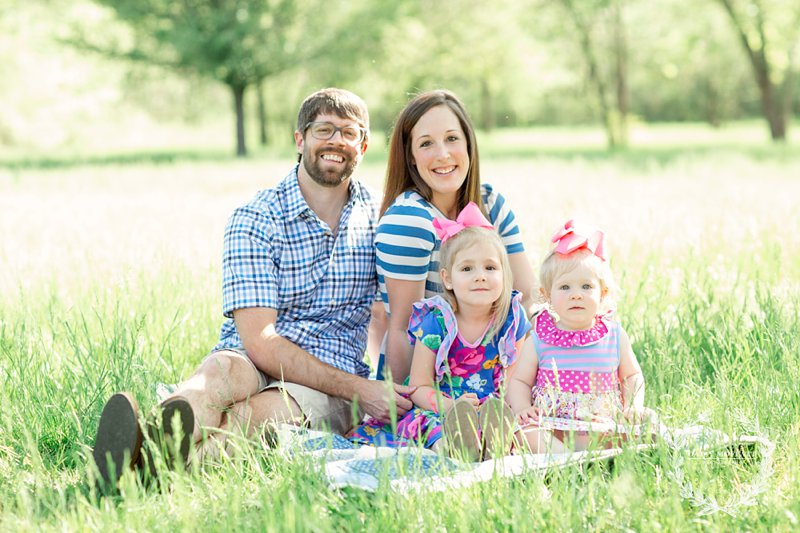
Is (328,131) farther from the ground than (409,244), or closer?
farther from the ground

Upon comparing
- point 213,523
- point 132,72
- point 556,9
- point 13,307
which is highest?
point 556,9

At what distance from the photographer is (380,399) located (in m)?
3.87

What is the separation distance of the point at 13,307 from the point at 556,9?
26.7m

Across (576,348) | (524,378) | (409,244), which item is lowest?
(524,378)

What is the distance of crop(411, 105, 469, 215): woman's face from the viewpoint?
4195mm

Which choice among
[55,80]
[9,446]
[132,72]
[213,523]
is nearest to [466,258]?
[213,523]

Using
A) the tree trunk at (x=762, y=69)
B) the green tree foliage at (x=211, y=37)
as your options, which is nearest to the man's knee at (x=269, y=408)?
the green tree foliage at (x=211, y=37)

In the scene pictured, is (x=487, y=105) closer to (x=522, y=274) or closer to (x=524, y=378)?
(x=522, y=274)

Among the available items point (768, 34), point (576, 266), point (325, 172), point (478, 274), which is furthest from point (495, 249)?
point (768, 34)

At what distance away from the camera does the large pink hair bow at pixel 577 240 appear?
3604mm

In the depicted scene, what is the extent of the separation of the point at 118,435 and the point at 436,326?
147 cm

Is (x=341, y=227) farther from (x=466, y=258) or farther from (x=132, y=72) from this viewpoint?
(x=132, y=72)

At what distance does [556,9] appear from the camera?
95.1 ft

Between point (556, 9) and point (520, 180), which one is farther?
point (556, 9)
